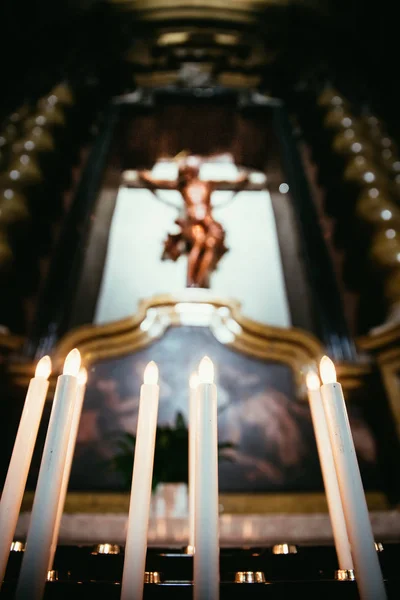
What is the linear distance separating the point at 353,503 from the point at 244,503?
139 centimetres

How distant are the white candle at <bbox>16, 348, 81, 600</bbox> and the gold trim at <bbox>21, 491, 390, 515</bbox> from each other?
1331mm

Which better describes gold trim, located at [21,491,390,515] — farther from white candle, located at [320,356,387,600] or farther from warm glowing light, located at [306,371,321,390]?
white candle, located at [320,356,387,600]

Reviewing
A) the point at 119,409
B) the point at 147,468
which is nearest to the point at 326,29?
the point at 119,409

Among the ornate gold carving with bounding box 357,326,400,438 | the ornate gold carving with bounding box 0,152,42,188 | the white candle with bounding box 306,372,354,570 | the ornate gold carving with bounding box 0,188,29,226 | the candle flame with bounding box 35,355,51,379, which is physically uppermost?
the ornate gold carving with bounding box 0,152,42,188

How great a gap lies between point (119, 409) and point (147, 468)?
5.08ft

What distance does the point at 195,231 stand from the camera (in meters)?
3.13

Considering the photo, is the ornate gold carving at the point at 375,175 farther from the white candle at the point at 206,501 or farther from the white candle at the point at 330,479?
the white candle at the point at 206,501

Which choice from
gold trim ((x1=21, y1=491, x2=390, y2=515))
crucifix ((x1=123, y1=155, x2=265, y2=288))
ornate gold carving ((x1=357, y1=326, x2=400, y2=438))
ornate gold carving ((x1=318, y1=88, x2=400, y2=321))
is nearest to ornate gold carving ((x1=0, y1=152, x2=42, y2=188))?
crucifix ((x1=123, y1=155, x2=265, y2=288))

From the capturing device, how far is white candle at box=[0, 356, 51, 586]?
594 millimetres

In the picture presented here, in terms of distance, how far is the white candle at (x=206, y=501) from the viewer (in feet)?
1.66

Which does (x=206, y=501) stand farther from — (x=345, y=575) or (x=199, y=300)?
(x=199, y=300)

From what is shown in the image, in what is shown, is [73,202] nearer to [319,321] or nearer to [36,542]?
[319,321]

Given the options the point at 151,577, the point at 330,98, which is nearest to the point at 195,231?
the point at 330,98

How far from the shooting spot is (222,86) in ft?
15.1
